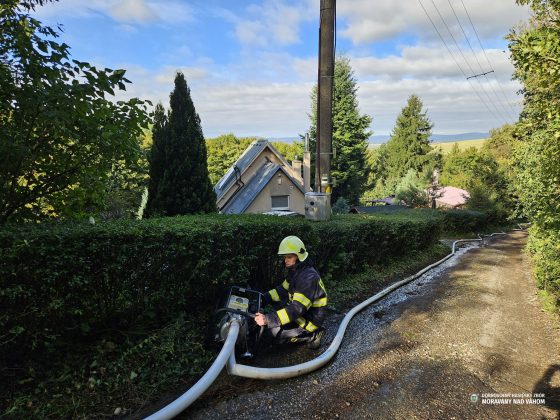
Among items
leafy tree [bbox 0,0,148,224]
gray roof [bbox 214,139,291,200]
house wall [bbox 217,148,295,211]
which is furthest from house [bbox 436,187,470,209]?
leafy tree [bbox 0,0,148,224]

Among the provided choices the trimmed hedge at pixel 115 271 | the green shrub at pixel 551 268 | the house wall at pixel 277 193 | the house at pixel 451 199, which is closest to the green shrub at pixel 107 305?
the trimmed hedge at pixel 115 271

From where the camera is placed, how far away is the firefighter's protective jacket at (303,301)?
172 inches

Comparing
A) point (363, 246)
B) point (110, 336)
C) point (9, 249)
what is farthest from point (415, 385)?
point (363, 246)

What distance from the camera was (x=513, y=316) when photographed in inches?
258

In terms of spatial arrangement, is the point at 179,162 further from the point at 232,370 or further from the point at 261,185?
the point at 261,185

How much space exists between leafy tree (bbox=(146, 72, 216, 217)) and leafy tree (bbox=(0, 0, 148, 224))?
766cm

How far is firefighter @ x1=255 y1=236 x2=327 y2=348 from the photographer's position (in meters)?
4.38

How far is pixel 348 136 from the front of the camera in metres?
43.4

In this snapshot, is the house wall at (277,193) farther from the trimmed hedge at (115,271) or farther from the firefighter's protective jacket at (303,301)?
the firefighter's protective jacket at (303,301)

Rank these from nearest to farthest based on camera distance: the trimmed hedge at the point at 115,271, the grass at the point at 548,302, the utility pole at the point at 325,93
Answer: the trimmed hedge at the point at 115,271, the grass at the point at 548,302, the utility pole at the point at 325,93

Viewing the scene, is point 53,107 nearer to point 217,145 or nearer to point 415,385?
point 415,385

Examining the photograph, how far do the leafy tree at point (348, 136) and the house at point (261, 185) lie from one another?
46.8ft

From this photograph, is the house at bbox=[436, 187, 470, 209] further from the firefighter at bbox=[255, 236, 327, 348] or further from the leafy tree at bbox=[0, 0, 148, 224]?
the leafy tree at bbox=[0, 0, 148, 224]

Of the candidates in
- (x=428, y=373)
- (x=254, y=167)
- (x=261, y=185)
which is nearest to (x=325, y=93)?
(x=428, y=373)
